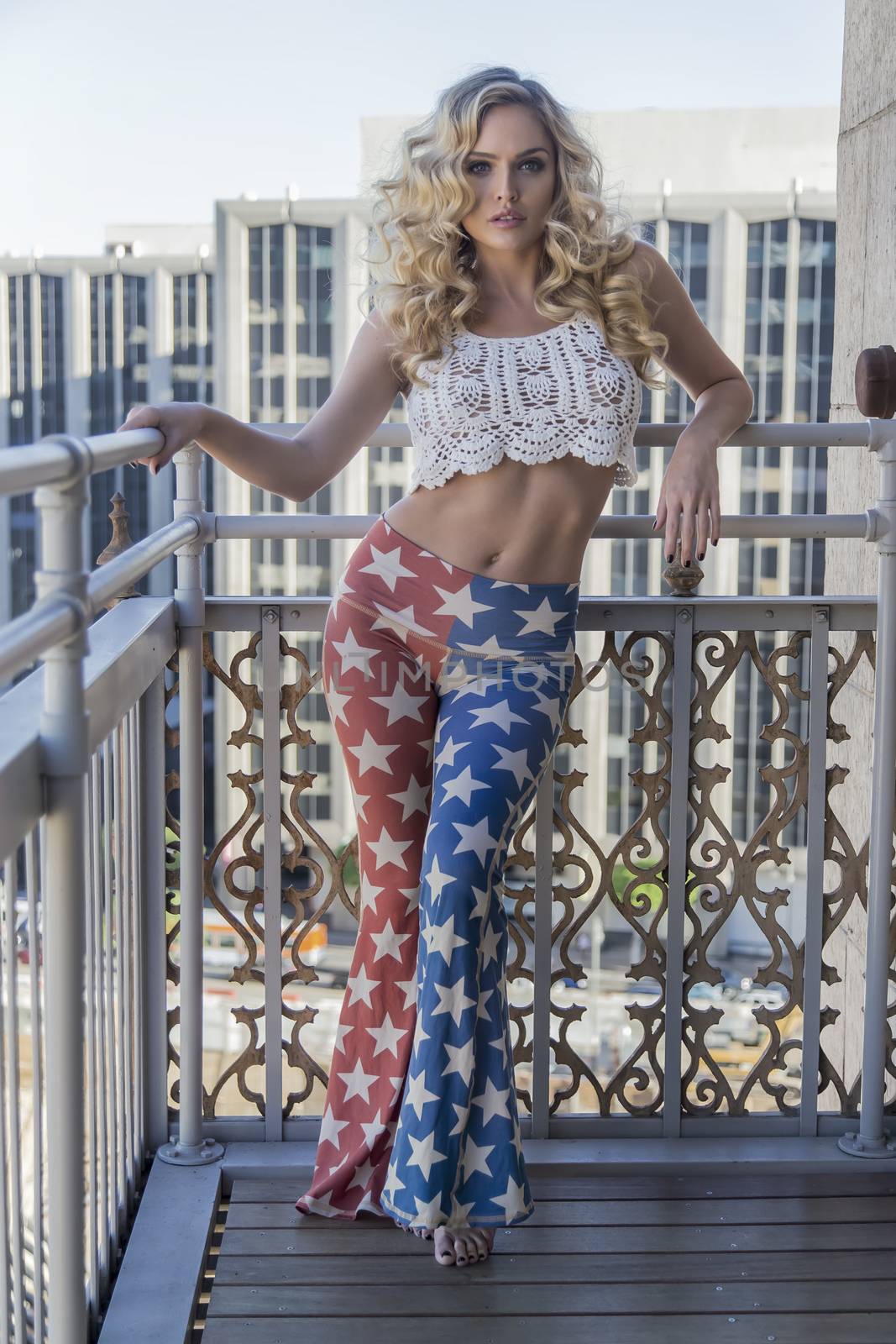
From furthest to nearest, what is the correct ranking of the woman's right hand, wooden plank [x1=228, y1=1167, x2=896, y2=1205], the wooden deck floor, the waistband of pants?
wooden plank [x1=228, y1=1167, x2=896, y2=1205] → the waistband of pants → the wooden deck floor → the woman's right hand

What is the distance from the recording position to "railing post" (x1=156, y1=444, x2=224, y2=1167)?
2.10m

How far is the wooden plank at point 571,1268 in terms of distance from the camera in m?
1.84

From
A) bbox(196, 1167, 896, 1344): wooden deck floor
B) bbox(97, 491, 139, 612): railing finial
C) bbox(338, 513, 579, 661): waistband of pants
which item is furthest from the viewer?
bbox(97, 491, 139, 612): railing finial

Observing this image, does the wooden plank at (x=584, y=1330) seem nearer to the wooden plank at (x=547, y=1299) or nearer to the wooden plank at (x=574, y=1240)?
the wooden plank at (x=547, y=1299)

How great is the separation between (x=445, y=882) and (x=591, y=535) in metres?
0.59

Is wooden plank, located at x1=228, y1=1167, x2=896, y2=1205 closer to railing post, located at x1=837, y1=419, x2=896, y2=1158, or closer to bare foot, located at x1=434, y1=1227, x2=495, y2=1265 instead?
railing post, located at x1=837, y1=419, x2=896, y2=1158

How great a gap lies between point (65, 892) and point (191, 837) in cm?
92

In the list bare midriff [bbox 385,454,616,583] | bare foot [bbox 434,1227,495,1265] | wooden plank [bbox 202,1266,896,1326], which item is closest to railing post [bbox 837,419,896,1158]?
wooden plank [bbox 202,1266,896,1326]

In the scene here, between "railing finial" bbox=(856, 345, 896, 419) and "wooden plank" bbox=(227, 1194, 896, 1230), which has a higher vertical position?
"railing finial" bbox=(856, 345, 896, 419)

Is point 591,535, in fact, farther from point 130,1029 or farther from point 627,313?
point 130,1029

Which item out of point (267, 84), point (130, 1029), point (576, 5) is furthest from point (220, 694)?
point (130, 1029)

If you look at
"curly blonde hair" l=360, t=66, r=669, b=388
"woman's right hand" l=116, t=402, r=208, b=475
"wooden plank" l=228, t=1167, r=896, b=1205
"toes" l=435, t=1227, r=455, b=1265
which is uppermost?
"curly blonde hair" l=360, t=66, r=669, b=388

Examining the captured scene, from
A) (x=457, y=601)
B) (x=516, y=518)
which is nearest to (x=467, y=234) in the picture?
(x=516, y=518)

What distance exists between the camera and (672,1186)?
84.0 inches
